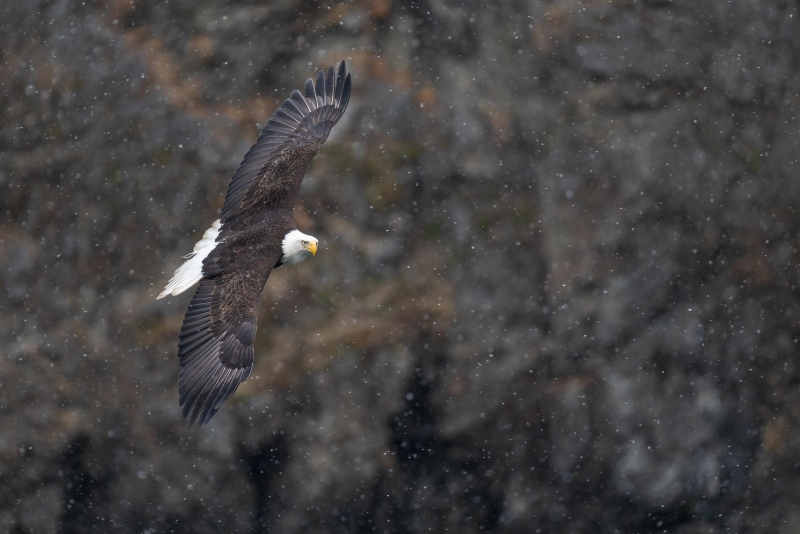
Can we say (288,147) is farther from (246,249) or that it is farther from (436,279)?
(436,279)

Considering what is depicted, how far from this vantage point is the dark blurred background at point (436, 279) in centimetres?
658

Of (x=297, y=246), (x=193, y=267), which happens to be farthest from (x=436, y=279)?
(x=193, y=267)

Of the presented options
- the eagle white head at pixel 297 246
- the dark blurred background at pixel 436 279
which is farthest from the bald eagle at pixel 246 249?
the dark blurred background at pixel 436 279

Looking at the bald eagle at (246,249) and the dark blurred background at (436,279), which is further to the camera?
the dark blurred background at (436,279)

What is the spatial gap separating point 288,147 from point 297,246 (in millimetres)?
622

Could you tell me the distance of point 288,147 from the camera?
667 centimetres

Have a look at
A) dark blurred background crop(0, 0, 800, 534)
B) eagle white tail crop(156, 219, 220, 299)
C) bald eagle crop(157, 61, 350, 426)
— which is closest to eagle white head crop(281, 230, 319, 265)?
bald eagle crop(157, 61, 350, 426)

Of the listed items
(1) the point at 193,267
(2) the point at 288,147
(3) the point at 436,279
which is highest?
(2) the point at 288,147

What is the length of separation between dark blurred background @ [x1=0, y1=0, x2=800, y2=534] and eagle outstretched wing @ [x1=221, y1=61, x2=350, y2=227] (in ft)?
0.51

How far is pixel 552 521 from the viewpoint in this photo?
6.77m

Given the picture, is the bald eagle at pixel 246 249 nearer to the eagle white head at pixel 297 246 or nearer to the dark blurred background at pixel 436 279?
the eagle white head at pixel 297 246

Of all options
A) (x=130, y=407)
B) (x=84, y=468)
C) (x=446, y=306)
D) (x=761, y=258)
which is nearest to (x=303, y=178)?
(x=446, y=306)

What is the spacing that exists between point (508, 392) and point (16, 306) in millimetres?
2999

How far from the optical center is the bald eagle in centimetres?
604
